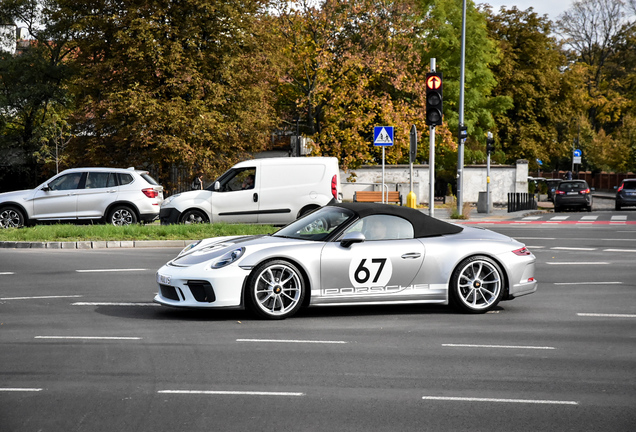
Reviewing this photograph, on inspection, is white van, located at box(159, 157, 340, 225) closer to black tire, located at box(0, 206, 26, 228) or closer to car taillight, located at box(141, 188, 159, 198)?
car taillight, located at box(141, 188, 159, 198)

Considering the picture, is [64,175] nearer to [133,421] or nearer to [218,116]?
[218,116]

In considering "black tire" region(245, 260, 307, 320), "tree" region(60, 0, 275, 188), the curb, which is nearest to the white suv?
the curb

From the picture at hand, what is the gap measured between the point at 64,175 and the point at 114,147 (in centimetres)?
1206

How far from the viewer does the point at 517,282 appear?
360 inches

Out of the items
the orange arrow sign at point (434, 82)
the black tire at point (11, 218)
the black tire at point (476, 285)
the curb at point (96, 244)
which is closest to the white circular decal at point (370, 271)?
the black tire at point (476, 285)

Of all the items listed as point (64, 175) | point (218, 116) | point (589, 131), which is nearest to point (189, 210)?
point (64, 175)

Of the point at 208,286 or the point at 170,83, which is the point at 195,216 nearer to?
the point at 170,83

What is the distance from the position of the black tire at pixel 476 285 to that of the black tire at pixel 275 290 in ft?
5.89

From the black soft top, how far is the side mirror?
44 cm

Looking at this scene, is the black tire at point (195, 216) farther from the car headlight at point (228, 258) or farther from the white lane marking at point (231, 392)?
the white lane marking at point (231, 392)

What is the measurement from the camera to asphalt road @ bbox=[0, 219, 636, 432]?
5008 mm

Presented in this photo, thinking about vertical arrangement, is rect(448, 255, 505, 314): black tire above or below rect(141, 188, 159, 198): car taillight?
below

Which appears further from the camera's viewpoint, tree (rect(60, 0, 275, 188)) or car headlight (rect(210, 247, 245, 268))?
tree (rect(60, 0, 275, 188))

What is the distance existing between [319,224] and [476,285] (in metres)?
1.92
